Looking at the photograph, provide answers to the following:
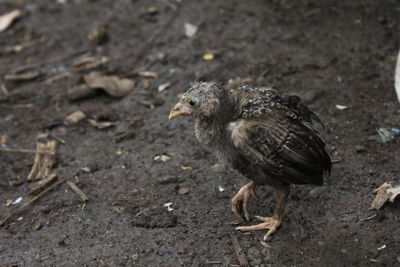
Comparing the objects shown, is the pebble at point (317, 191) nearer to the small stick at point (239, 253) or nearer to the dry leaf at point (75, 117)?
the small stick at point (239, 253)

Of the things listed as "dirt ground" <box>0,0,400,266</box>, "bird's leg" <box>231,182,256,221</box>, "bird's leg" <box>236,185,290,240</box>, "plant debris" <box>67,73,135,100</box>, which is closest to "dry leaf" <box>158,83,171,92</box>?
"dirt ground" <box>0,0,400,266</box>

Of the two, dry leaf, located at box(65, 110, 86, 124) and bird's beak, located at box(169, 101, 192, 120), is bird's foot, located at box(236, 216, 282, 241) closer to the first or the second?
bird's beak, located at box(169, 101, 192, 120)

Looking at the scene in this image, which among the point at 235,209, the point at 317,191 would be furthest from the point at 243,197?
the point at 317,191

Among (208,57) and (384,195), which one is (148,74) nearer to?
(208,57)

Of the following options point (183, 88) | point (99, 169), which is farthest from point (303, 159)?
point (183, 88)

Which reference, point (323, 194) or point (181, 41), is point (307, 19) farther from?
point (323, 194)

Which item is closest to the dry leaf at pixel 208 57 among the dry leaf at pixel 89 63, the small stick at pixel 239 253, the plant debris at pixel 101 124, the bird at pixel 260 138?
the dry leaf at pixel 89 63

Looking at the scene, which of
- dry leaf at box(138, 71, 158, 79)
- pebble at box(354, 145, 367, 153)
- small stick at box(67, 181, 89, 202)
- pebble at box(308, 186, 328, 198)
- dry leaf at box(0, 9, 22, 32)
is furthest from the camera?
dry leaf at box(0, 9, 22, 32)
